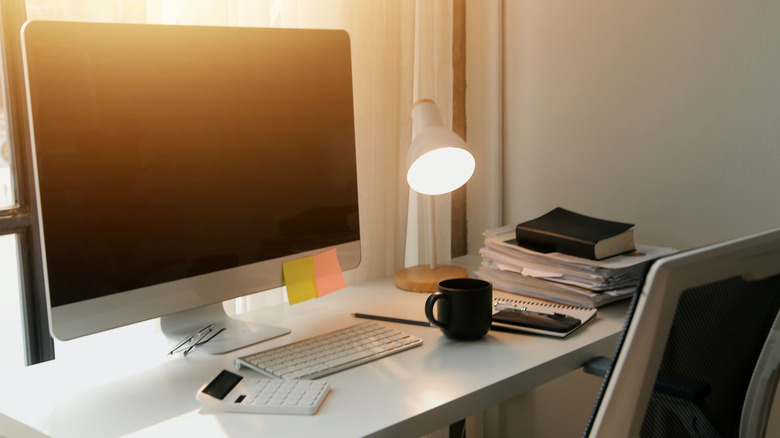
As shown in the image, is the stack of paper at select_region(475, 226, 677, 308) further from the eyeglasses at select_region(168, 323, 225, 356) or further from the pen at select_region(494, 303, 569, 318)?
A: the eyeglasses at select_region(168, 323, 225, 356)

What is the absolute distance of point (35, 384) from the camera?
3.22 ft

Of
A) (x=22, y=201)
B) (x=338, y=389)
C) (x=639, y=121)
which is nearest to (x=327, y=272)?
(x=338, y=389)

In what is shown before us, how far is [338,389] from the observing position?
934 mm

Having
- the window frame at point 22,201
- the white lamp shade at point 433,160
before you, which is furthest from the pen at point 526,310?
the window frame at point 22,201

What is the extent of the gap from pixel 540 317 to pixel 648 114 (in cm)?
59

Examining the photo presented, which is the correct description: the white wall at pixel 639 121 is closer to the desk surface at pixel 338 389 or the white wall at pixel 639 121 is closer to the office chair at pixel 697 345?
the desk surface at pixel 338 389

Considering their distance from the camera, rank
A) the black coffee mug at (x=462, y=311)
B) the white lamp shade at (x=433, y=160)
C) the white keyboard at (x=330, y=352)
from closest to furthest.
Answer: the white keyboard at (x=330, y=352) → the black coffee mug at (x=462, y=311) → the white lamp shade at (x=433, y=160)

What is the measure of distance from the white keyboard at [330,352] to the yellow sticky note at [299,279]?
10 cm

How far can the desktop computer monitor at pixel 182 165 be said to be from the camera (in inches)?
35.8

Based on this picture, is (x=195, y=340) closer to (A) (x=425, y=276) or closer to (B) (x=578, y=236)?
(A) (x=425, y=276)

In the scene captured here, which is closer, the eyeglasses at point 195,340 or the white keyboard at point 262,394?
the white keyboard at point 262,394

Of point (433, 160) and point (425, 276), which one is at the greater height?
point (433, 160)

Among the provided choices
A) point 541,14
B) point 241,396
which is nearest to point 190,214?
point 241,396

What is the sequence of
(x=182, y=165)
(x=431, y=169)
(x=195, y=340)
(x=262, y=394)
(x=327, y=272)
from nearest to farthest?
(x=262, y=394)
(x=182, y=165)
(x=195, y=340)
(x=327, y=272)
(x=431, y=169)
